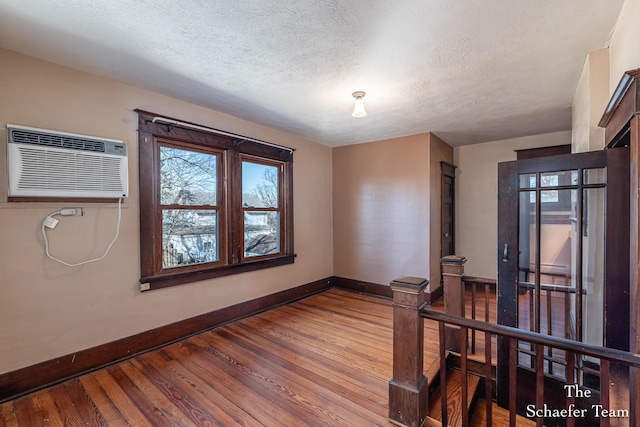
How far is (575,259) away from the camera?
2115mm

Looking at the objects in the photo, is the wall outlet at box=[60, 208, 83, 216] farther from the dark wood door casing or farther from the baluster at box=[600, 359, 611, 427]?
the dark wood door casing

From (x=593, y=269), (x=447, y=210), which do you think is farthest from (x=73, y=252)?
(x=447, y=210)

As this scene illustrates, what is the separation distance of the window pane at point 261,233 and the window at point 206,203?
0.04 feet

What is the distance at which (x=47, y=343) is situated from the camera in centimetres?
220

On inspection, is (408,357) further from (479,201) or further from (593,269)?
(479,201)

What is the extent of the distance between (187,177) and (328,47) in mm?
2054

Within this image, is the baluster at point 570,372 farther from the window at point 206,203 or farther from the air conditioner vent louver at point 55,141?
the air conditioner vent louver at point 55,141

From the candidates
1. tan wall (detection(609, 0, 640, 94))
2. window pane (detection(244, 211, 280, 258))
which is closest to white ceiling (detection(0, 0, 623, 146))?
tan wall (detection(609, 0, 640, 94))

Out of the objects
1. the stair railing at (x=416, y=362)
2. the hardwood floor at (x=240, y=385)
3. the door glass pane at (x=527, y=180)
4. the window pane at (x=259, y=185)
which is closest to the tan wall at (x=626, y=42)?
the door glass pane at (x=527, y=180)

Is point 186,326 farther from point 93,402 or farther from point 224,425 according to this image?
point 224,425

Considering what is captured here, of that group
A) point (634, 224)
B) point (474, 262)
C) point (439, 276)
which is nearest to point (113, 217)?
point (634, 224)

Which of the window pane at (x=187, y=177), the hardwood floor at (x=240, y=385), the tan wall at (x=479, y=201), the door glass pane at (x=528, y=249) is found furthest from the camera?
the tan wall at (x=479, y=201)

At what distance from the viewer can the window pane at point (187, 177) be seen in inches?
115

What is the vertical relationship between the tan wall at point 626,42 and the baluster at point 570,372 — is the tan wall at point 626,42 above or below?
above
